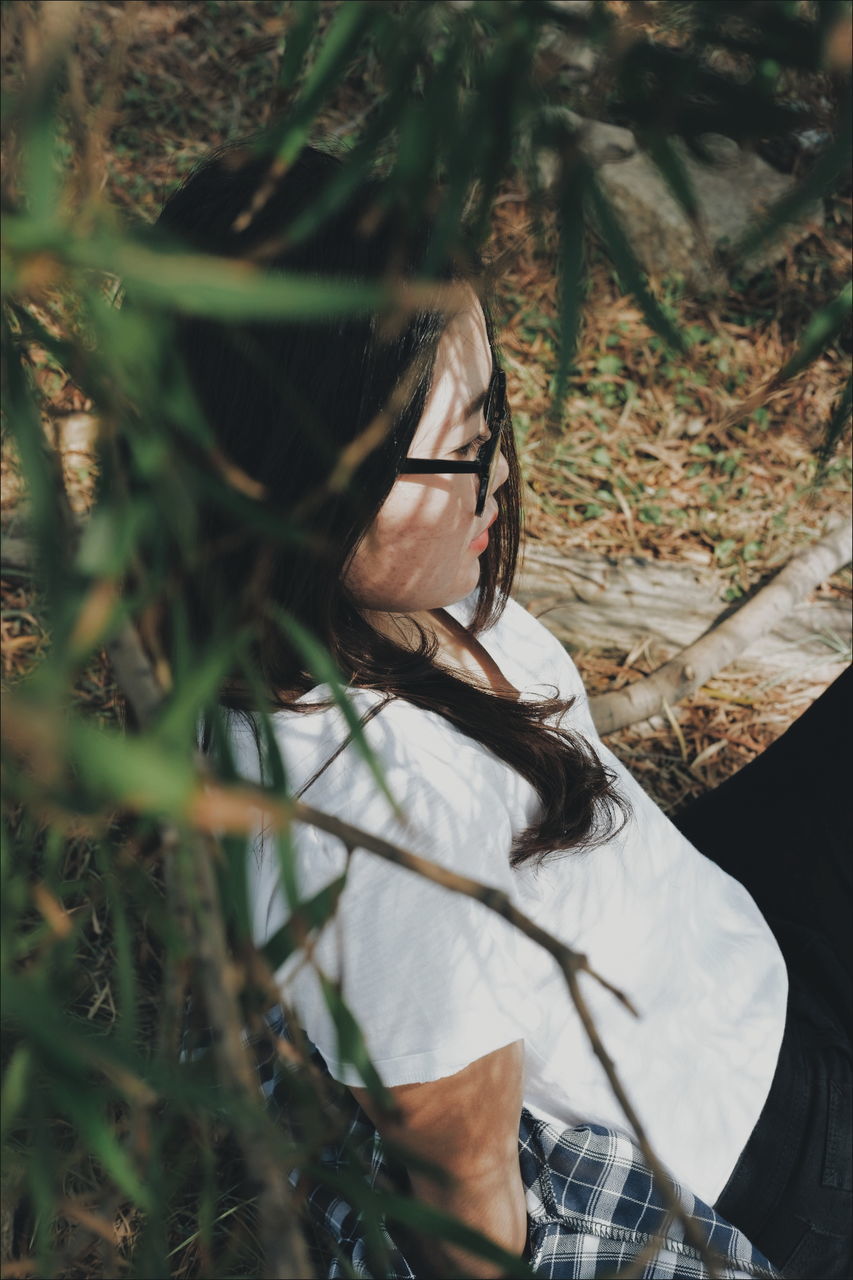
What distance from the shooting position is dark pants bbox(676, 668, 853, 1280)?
1141mm

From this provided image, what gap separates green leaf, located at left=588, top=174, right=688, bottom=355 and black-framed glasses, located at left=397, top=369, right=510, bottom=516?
0.44m

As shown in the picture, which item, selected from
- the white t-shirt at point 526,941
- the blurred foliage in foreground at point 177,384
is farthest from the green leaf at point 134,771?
the white t-shirt at point 526,941

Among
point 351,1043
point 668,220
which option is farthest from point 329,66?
point 668,220

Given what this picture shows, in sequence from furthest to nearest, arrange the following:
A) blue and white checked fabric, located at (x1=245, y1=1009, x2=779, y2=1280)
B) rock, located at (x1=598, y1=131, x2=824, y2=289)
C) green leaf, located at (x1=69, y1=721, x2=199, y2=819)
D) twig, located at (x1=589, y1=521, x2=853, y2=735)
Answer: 1. rock, located at (x1=598, y1=131, x2=824, y2=289)
2. twig, located at (x1=589, y1=521, x2=853, y2=735)
3. blue and white checked fabric, located at (x1=245, y1=1009, x2=779, y2=1280)
4. green leaf, located at (x1=69, y1=721, x2=199, y2=819)

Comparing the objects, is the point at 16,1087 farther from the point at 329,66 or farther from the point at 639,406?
the point at 639,406

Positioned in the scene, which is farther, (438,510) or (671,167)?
(438,510)

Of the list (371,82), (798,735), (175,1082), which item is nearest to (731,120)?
(175,1082)

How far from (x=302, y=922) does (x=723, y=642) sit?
1.85 meters

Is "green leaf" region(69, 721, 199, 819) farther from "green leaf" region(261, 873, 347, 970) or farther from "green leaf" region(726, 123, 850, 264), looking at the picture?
"green leaf" region(726, 123, 850, 264)

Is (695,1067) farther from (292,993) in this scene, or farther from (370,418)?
(370,418)

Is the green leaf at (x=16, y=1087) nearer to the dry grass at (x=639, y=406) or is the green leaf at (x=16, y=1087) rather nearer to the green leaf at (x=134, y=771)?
the green leaf at (x=134, y=771)

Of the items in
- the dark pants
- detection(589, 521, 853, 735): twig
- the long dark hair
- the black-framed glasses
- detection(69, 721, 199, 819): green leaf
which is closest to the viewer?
detection(69, 721, 199, 819): green leaf

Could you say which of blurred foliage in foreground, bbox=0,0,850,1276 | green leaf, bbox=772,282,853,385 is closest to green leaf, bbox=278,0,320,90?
blurred foliage in foreground, bbox=0,0,850,1276

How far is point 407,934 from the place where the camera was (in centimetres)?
82
